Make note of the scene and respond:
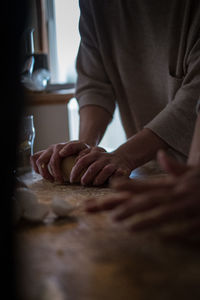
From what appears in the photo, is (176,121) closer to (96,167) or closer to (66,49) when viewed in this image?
(96,167)

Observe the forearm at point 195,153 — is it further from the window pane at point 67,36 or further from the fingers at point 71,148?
the window pane at point 67,36

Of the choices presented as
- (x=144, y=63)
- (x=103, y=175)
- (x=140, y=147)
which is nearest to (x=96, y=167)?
(x=103, y=175)

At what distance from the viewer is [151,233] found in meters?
0.43

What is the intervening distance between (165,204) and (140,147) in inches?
18.1

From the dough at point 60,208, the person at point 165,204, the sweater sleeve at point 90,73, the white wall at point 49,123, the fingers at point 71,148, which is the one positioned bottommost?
the white wall at point 49,123

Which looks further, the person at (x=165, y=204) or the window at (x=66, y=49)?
the window at (x=66, y=49)

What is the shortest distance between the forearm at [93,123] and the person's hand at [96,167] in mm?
228

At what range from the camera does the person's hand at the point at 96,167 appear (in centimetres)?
75

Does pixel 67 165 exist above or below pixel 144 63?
below

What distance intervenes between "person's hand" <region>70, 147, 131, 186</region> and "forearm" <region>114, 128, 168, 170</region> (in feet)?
0.15

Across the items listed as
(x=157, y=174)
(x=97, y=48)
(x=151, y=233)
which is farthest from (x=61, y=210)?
(x=97, y=48)

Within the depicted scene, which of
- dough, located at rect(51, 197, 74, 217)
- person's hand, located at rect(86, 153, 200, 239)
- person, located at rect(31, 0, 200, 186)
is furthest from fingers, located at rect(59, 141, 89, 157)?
person's hand, located at rect(86, 153, 200, 239)

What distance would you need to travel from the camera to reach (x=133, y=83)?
1115 mm

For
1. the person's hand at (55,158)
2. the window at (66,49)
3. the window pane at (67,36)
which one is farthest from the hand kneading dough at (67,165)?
the window pane at (67,36)
